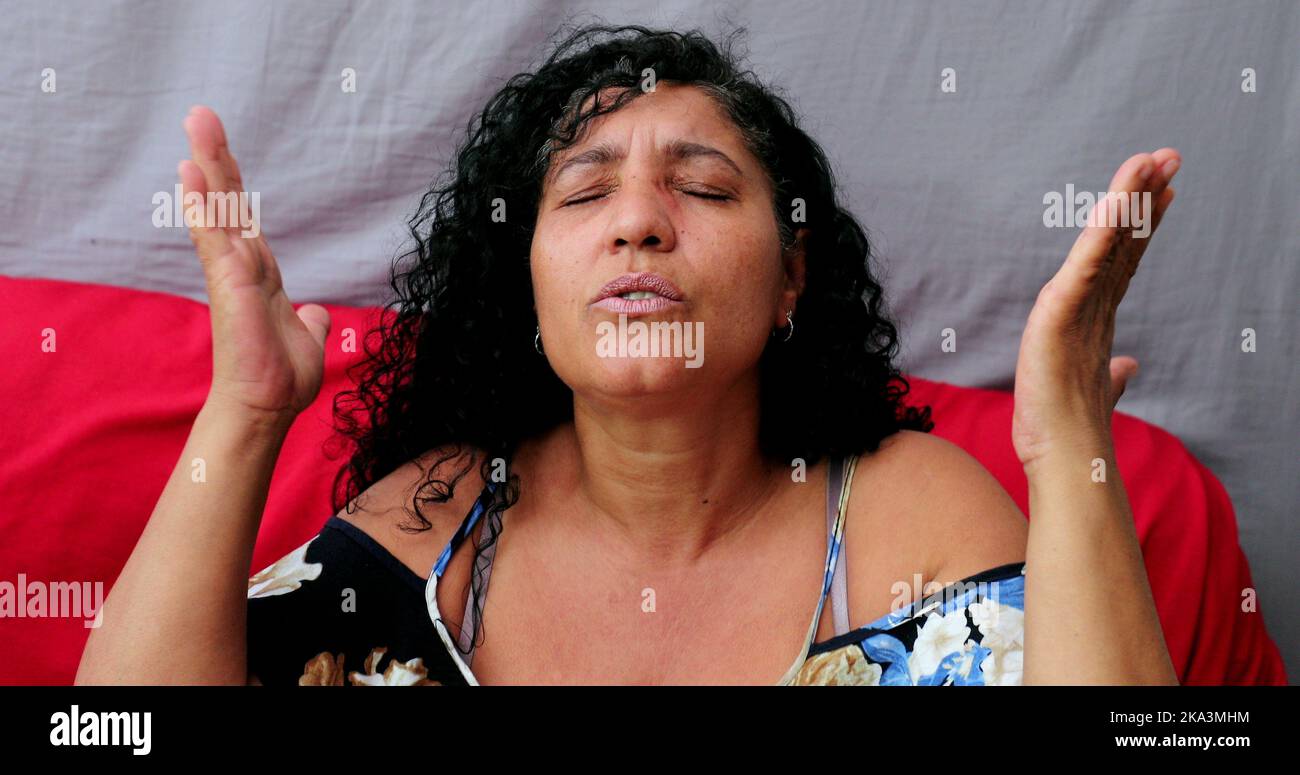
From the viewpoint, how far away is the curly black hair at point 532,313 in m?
1.57

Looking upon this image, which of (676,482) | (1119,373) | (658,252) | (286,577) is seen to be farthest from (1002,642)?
(286,577)

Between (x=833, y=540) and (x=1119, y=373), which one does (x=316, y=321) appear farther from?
(x=1119, y=373)

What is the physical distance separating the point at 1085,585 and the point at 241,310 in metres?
0.87

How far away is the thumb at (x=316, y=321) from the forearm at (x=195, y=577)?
0.37 ft

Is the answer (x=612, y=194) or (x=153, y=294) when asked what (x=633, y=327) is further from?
(x=153, y=294)

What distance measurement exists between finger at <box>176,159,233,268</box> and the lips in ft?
1.30

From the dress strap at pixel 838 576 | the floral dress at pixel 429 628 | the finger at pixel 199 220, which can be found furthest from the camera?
the dress strap at pixel 838 576

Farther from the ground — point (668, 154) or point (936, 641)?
point (668, 154)

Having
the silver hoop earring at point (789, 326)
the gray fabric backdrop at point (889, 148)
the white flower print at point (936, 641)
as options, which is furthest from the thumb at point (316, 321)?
the gray fabric backdrop at point (889, 148)

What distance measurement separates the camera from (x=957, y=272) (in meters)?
2.39

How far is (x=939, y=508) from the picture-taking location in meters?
1.44

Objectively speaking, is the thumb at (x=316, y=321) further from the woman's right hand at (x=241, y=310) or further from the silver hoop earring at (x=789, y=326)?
the silver hoop earring at (x=789, y=326)
